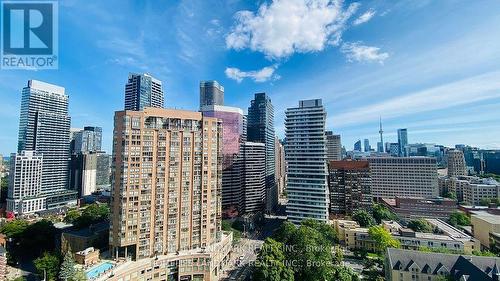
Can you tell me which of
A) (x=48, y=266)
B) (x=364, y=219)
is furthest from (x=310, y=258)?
(x=48, y=266)

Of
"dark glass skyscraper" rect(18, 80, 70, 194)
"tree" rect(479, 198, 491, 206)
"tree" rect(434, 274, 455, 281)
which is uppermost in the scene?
"dark glass skyscraper" rect(18, 80, 70, 194)

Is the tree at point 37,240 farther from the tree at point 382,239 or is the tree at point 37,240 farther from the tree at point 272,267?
the tree at point 382,239

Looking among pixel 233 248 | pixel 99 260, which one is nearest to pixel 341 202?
pixel 233 248

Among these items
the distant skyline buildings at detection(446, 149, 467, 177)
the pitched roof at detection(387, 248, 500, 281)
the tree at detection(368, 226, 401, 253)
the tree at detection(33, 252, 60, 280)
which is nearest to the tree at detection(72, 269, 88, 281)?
the tree at detection(33, 252, 60, 280)

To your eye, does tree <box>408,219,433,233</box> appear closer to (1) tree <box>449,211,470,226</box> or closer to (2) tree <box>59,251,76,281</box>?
(1) tree <box>449,211,470,226</box>

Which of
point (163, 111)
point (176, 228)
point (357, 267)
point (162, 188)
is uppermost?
point (163, 111)

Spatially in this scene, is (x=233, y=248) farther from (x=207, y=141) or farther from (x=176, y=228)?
(x=207, y=141)

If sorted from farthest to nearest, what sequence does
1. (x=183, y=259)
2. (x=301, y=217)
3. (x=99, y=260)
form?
(x=301, y=217) < (x=183, y=259) < (x=99, y=260)
